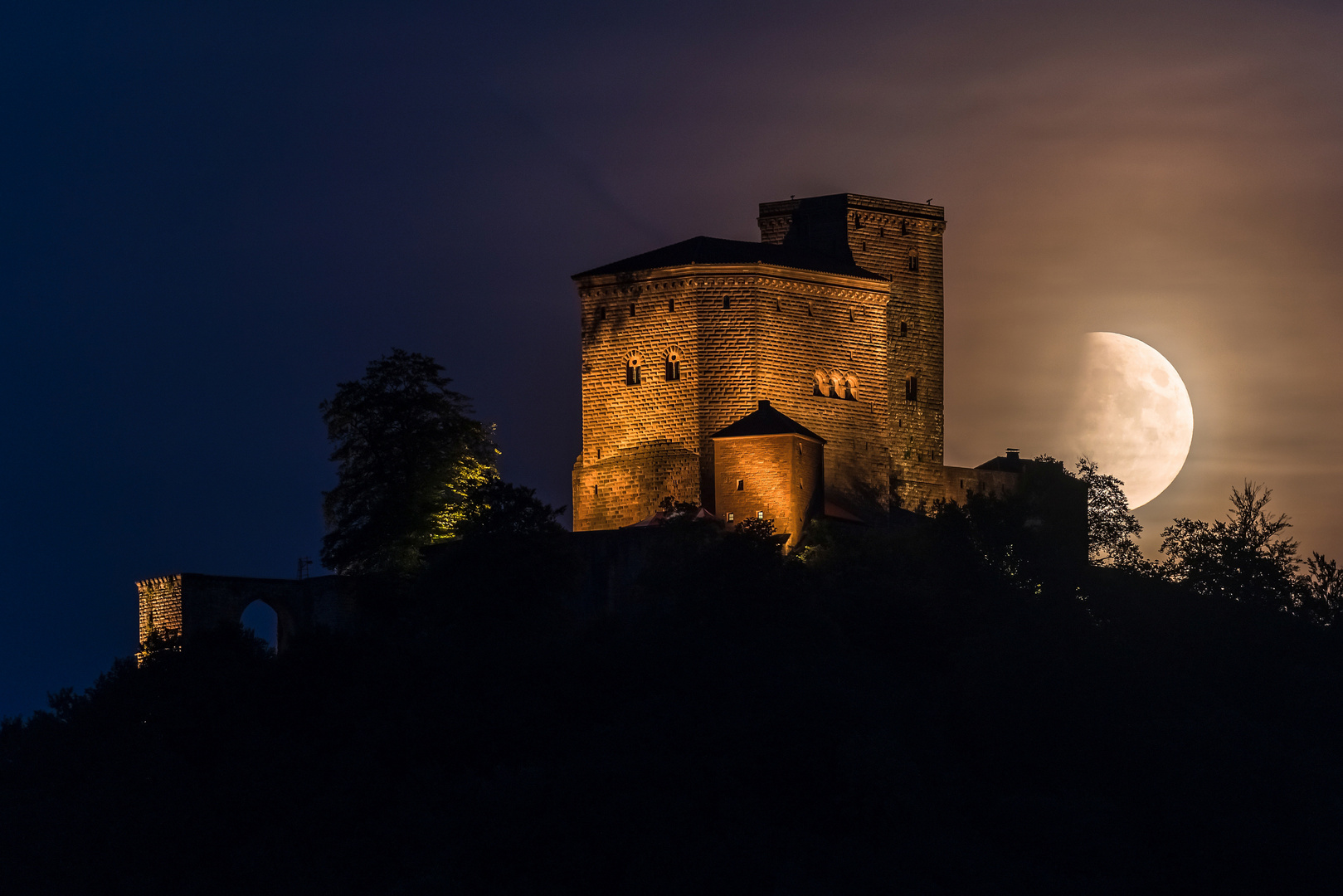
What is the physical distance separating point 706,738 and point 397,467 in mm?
12581

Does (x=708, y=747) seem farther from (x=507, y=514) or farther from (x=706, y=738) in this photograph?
(x=507, y=514)

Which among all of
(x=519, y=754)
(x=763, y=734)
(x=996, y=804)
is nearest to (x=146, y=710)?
(x=519, y=754)

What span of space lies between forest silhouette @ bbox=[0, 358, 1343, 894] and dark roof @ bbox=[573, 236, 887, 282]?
6796 millimetres

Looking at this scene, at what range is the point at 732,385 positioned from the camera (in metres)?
58.4

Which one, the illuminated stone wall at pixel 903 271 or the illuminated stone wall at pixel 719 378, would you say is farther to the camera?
the illuminated stone wall at pixel 903 271

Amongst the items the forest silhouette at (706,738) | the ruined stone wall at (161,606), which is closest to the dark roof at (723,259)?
the forest silhouette at (706,738)

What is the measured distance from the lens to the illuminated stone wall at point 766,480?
183 ft

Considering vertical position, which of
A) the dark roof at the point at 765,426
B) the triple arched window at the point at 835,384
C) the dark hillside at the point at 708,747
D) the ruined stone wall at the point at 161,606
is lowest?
the dark hillside at the point at 708,747

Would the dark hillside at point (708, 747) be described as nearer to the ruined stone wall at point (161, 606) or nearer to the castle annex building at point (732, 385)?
the ruined stone wall at point (161, 606)

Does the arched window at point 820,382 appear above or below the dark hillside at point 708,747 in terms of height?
above

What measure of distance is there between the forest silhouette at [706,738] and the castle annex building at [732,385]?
7.74 feet

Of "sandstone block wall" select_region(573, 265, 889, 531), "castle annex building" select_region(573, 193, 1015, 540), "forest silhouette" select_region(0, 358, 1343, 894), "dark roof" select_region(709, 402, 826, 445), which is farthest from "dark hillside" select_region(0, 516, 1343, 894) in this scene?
"sandstone block wall" select_region(573, 265, 889, 531)

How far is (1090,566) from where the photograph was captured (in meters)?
58.9

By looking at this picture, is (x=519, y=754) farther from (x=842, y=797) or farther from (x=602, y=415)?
(x=602, y=415)
